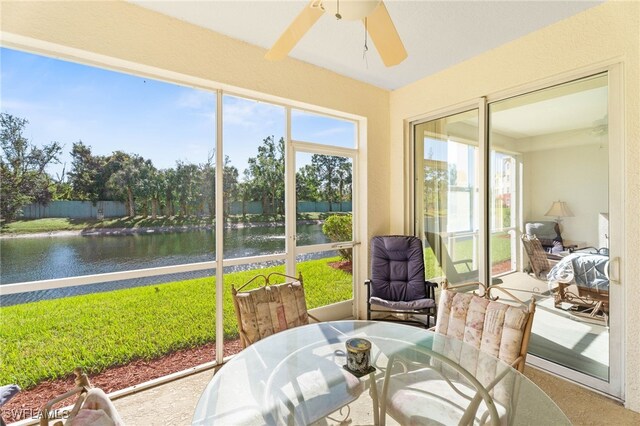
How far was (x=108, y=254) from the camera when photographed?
2.32 metres

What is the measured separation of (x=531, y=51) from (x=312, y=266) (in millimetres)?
2989

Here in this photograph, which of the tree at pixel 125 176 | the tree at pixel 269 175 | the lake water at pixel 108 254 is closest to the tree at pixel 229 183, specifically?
the tree at pixel 269 175

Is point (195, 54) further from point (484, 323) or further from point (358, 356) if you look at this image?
point (484, 323)

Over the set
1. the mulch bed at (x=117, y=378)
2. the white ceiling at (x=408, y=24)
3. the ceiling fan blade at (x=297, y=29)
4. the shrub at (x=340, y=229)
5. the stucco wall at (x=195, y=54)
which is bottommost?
the mulch bed at (x=117, y=378)

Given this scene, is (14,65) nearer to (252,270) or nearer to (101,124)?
(101,124)

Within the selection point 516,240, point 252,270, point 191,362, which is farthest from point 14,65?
point 516,240

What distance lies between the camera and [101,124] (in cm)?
228

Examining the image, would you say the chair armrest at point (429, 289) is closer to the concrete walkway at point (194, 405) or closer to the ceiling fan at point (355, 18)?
the concrete walkway at point (194, 405)

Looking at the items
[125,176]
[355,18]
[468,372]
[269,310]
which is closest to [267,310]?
[269,310]

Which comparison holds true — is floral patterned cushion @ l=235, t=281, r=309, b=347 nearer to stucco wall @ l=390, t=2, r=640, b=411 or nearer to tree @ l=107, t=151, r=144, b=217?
tree @ l=107, t=151, r=144, b=217

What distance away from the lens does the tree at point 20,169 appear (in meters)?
1.98

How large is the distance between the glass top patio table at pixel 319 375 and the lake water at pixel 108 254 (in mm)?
1229

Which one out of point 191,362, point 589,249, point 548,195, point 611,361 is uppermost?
point 548,195

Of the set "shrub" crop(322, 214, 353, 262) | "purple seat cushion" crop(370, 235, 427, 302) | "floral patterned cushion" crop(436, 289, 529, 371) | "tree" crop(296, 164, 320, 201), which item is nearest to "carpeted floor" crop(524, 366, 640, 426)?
"floral patterned cushion" crop(436, 289, 529, 371)
